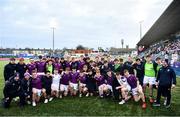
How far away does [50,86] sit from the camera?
12.1 metres

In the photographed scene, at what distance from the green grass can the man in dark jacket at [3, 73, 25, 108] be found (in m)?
0.28

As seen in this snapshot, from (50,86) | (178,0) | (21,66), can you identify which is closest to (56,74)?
(50,86)

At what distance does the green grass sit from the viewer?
9.84m

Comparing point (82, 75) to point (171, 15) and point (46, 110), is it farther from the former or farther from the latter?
point (171, 15)

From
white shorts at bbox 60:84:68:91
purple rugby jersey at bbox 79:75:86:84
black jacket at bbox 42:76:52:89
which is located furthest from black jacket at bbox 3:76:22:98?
purple rugby jersey at bbox 79:75:86:84

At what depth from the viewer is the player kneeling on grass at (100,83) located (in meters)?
12.2

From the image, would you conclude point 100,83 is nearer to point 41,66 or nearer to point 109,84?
point 109,84

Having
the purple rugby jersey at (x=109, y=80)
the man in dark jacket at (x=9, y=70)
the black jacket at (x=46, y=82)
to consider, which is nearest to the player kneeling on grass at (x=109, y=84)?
the purple rugby jersey at (x=109, y=80)

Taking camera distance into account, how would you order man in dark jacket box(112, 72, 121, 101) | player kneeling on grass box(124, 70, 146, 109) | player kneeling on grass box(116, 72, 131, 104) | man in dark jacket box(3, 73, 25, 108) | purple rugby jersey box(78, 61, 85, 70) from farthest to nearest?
purple rugby jersey box(78, 61, 85, 70) < man in dark jacket box(112, 72, 121, 101) < player kneeling on grass box(116, 72, 131, 104) < player kneeling on grass box(124, 70, 146, 109) < man in dark jacket box(3, 73, 25, 108)

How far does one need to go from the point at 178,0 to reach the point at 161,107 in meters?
13.6

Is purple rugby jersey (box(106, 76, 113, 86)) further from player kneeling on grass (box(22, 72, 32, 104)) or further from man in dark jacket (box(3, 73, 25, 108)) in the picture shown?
man in dark jacket (box(3, 73, 25, 108))

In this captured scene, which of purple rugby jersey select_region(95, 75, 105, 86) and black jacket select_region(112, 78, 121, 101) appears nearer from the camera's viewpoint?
black jacket select_region(112, 78, 121, 101)

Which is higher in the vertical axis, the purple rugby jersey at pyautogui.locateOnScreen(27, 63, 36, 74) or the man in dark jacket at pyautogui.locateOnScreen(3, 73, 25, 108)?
the purple rugby jersey at pyautogui.locateOnScreen(27, 63, 36, 74)

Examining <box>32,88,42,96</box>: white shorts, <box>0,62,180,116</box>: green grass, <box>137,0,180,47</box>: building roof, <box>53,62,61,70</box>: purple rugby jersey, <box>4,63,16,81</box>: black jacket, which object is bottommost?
<box>0,62,180,116</box>: green grass
